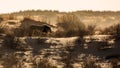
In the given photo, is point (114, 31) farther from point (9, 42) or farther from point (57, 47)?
point (9, 42)

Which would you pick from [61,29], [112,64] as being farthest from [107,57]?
[61,29]

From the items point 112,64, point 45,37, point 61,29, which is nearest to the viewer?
point 112,64

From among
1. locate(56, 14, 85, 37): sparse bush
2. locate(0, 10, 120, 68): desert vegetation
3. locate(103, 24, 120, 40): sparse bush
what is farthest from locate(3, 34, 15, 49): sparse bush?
locate(103, 24, 120, 40): sparse bush

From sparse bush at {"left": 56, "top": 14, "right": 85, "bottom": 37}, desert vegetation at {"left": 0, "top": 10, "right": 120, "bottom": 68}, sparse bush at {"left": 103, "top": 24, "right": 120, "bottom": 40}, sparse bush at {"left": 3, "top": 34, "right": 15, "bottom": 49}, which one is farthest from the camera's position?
sparse bush at {"left": 56, "top": 14, "right": 85, "bottom": 37}

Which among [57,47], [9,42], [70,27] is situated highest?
[70,27]

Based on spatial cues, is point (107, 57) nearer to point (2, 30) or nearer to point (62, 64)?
point (62, 64)

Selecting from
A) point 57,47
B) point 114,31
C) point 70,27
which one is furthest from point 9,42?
point 114,31

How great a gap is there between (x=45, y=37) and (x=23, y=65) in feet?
5.21

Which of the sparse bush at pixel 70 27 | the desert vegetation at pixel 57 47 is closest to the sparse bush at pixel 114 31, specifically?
the desert vegetation at pixel 57 47

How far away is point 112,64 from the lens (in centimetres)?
1670

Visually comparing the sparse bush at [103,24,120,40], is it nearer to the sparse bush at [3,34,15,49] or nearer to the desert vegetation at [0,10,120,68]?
the desert vegetation at [0,10,120,68]

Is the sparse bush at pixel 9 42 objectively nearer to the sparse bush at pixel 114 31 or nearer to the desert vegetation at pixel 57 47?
the desert vegetation at pixel 57 47

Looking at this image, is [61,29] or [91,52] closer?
[91,52]

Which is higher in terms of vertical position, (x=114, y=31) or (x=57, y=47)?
(x=114, y=31)
